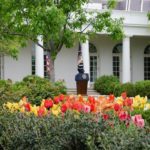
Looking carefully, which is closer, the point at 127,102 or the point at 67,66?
the point at 127,102

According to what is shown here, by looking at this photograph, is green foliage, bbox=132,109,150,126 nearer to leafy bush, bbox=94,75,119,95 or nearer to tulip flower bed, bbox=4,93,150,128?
tulip flower bed, bbox=4,93,150,128

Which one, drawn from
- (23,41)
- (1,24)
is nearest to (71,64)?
(23,41)

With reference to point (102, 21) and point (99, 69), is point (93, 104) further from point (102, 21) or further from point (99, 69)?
point (99, 69)

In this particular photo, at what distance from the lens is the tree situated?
15.4 m

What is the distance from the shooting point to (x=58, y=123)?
5.64 metres

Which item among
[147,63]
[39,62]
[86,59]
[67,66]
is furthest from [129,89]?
[147,63]

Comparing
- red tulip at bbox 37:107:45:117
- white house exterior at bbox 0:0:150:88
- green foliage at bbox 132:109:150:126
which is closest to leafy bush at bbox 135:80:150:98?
white house exterior at bbox 0:0:150:88

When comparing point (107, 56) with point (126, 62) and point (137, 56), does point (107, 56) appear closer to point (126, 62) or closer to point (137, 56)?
point (137, 56)

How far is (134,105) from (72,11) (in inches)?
386

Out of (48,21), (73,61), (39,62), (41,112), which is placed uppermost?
(48,21)

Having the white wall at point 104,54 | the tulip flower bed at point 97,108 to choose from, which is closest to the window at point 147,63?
the white wall at point 104,54

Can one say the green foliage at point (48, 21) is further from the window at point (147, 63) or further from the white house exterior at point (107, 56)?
the window at point (147, 63)

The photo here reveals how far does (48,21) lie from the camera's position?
1534 cm

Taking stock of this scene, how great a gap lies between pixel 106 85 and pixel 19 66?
603 centimetres
